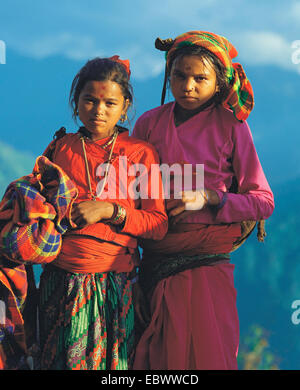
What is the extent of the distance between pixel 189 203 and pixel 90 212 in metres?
0.43

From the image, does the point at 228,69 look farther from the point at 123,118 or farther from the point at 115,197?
the point at 115,197

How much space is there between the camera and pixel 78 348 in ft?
6.69

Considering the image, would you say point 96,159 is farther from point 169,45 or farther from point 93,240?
point 169,45

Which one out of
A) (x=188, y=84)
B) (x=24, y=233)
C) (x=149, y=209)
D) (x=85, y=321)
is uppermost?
(x=188, y=84)

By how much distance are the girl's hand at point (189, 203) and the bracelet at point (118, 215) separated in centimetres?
25

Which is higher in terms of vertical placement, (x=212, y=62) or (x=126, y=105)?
(x=212, y=62)

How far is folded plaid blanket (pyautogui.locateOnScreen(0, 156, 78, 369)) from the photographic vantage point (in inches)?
77.1

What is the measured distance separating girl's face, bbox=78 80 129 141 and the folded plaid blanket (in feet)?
0.83

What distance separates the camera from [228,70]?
90.6 inches

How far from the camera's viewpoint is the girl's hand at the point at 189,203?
2.19 meters

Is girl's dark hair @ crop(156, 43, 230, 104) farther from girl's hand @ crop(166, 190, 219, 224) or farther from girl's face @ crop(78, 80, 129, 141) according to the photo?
girl's hand @ crop(166, 190, 219, 224)
